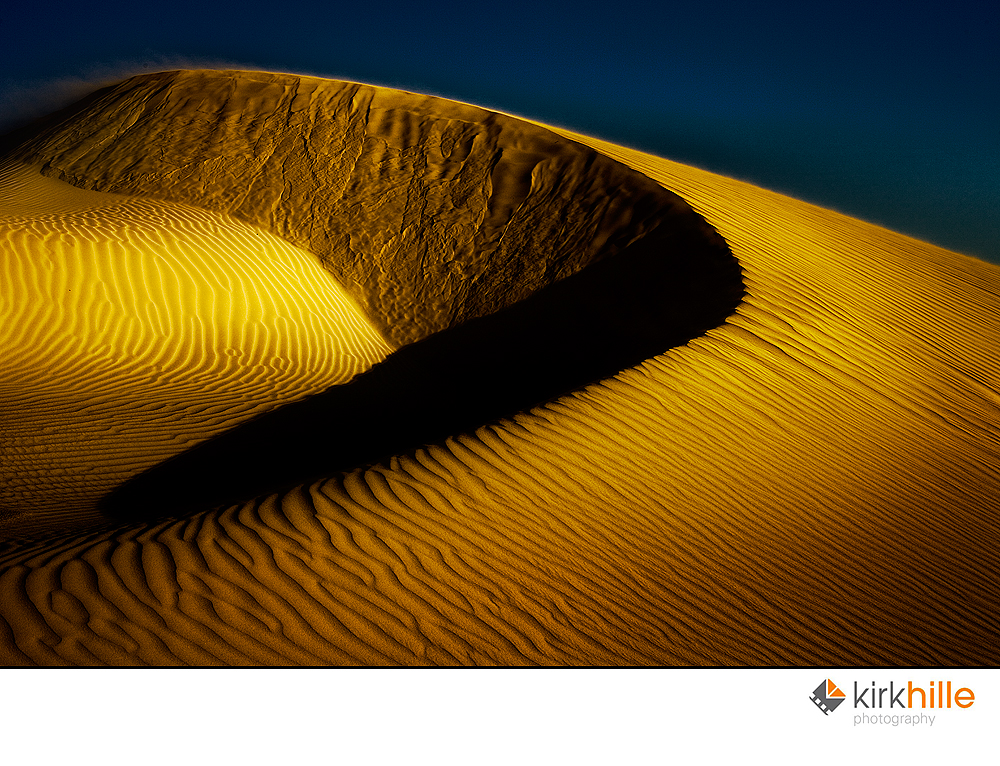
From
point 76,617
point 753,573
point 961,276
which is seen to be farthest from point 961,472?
point 961,276

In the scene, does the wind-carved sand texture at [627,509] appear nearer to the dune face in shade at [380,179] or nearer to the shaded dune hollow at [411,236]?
the shaded dune hollow at [411,236]

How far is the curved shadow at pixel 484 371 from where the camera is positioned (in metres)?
6.49

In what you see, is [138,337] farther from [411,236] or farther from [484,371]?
[411,236]

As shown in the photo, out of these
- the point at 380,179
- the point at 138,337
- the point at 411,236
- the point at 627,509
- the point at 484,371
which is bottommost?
the point at 138,337

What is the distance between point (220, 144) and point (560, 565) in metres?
16.8

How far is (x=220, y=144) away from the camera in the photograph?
16.5 metres

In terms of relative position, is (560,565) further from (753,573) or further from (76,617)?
(76,617)

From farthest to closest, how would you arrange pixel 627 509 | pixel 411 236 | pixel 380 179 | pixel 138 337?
pixel 380 179
pixel 411 236
pixel 138 337
pixel 627 509
